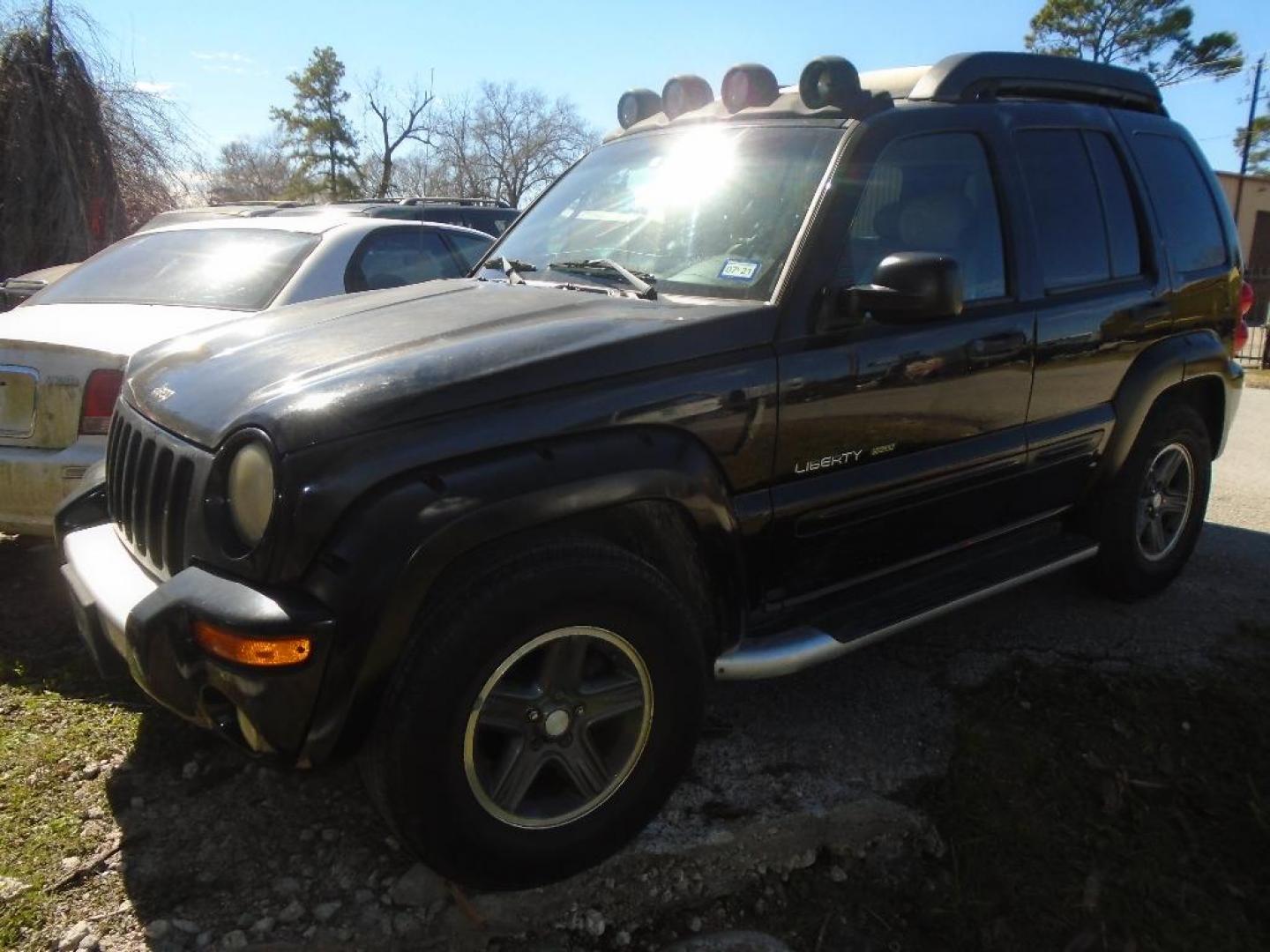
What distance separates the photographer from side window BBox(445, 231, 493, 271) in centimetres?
684

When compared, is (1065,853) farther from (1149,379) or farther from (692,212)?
(692,212)

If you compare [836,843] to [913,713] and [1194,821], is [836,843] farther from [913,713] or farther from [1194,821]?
[1194,821]

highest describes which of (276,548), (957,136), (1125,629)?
(957,136)

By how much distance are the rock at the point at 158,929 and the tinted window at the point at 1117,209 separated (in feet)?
12.6

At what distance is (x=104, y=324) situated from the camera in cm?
447

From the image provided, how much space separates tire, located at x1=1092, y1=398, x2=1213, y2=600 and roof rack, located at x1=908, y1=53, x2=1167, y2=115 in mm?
1339

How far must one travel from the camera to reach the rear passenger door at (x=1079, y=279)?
11.7 feet

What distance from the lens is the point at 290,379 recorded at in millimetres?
2424

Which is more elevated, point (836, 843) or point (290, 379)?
point (290, 379)

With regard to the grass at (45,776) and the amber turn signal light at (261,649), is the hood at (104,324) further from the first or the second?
the amber turn signal light at (261,649)

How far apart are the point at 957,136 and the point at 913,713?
6.60 ft

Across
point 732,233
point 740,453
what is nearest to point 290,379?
point 740,453

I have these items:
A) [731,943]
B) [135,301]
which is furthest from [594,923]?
[135,301]

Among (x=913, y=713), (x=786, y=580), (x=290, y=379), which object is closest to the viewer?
(x=290, y=379)
